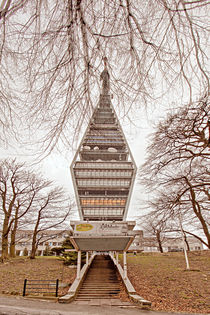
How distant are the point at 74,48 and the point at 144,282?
1368 centimetres

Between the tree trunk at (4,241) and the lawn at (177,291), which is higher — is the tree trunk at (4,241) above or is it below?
above

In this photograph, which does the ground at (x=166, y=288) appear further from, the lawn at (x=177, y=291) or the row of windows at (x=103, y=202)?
the row of windows at (x=103, y=202)

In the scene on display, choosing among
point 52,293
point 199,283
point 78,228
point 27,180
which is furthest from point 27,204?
point 199,283

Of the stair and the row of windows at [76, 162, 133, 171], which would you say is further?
the row of windows at [76, 162, 133, 171]

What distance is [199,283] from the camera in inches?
424

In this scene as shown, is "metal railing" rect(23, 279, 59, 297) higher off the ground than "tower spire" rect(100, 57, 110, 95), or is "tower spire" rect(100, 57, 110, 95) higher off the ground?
"tower spire" rect(100, 57, 110, 95)

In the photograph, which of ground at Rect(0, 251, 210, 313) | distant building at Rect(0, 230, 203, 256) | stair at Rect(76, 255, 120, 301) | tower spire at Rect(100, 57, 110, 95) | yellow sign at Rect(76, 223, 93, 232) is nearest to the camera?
tower spire at Rect(100, 57, 110, 95)

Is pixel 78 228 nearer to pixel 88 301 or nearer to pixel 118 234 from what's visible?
pixel 118 234

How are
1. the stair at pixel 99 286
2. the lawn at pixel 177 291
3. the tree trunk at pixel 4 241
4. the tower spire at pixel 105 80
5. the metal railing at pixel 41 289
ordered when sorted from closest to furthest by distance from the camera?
1. the tower spire at pixel 105 80
2. the lawn at pixel 177 291
3. the metal railing at pixel 41 289
4. the stair at pixel 99 286
5. the tree trunk at pixel 4 241

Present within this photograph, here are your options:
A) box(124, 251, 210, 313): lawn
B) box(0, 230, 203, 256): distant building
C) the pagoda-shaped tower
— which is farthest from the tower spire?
the pagoda-shaped tower

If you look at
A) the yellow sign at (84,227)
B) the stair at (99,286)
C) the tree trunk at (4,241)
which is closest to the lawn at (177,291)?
the stair at (99,286)

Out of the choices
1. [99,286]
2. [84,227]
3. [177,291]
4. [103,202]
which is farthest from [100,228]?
[103,202]

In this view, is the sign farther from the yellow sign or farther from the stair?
the stair

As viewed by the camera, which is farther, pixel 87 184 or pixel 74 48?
pixel 87 184
